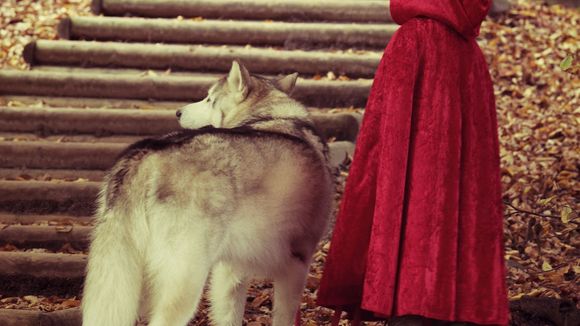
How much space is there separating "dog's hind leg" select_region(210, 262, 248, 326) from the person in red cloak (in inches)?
42.9

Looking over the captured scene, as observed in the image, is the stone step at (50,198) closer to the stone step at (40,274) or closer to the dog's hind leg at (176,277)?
the stone step at (40,274)

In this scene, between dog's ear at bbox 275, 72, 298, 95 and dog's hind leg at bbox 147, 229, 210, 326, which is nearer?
dog's hind leg at bbox 147, 229, 210, 326

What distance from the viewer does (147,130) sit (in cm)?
805

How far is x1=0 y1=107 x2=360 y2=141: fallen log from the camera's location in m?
8.02

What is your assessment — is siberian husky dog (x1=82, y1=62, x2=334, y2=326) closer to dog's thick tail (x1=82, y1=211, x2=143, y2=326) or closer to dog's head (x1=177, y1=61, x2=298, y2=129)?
dog's thick tail (x1=82, y1=211, x2=143, y2=326)

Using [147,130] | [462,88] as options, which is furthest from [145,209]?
[147,130]

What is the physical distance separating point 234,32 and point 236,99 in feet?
15.9

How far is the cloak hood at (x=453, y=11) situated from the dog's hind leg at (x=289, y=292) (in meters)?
1.52

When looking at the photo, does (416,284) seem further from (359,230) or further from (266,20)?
(266,20)

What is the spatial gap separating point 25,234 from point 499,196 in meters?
3.82

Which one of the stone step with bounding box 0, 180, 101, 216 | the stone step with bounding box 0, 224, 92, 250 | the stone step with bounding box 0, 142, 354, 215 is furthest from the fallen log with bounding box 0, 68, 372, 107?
the stone step with bounding box 0, 224, 92, 250

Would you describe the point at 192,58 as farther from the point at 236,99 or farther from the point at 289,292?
the point at 289,292

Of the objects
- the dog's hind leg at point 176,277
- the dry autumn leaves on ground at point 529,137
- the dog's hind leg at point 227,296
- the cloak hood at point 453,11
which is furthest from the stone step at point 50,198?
the cloak hood at point 453,11

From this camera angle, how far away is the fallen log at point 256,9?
33.0 feet
